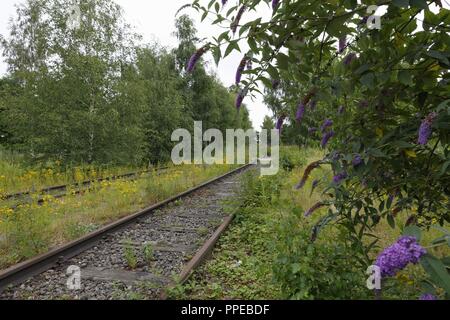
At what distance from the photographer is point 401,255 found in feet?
3.96

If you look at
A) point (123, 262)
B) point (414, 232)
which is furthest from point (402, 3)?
point (123, 262)

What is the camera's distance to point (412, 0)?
1241 millimetres

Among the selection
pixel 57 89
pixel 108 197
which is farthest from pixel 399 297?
pixel 57 89

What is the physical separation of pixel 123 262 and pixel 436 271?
3251 mm

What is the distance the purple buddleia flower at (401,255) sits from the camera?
3.90 feet

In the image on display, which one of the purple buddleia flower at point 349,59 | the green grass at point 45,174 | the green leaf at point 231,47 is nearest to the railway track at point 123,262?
the green leaf at point 231,47

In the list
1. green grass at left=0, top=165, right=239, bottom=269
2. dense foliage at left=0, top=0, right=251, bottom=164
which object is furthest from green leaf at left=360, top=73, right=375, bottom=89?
dense foliage at left=0, top=0, right=251, bottom=164

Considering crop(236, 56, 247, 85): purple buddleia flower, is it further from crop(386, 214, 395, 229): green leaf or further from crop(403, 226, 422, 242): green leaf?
crop(386, 214, 395, 229): green leaf

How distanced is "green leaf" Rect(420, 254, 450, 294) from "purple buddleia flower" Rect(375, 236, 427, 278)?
0.9 inches

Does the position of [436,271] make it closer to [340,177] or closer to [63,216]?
[340,177]

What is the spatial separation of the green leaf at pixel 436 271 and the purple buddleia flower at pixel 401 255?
0.02 metres

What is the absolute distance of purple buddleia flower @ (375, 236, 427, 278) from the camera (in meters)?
1.19

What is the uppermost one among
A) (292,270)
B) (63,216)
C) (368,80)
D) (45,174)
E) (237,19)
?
(237,19)

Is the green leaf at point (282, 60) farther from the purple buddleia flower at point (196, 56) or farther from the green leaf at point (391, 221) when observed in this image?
the green leaf at point (391, 221)
